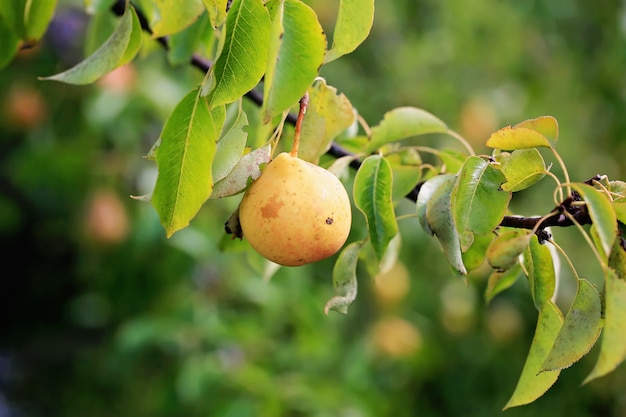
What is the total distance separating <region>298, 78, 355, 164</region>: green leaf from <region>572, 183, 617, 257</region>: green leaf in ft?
0.94

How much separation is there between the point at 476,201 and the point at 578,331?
14 centimetres

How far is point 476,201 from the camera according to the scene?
0.64 metres

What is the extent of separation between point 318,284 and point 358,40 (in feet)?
5.84

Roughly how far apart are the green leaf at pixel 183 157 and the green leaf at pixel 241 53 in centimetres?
2

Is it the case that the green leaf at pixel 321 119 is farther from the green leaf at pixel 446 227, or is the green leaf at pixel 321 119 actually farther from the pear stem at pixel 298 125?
the green leaf at pixel 446 227

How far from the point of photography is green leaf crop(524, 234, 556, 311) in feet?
2.21

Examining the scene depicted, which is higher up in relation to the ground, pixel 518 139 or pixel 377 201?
pixel 518 139

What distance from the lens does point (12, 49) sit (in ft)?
3.02

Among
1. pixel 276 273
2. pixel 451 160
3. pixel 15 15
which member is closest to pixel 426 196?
pixel 451 160

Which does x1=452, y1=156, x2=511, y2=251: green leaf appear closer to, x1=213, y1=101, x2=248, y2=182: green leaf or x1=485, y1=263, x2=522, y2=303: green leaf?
x1=485, y1=263, x2=522, y2=303: green leaf

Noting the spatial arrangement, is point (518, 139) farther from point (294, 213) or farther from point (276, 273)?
point (276, 273)

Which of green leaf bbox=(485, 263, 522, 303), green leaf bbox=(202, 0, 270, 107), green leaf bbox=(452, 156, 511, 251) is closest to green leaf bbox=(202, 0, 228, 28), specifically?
green leaf bbox=(202, 0, 270, 107)

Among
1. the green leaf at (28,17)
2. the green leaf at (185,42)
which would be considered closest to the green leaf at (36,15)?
the green leaf at (28,17)

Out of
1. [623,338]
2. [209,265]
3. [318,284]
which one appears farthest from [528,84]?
[623,338]
